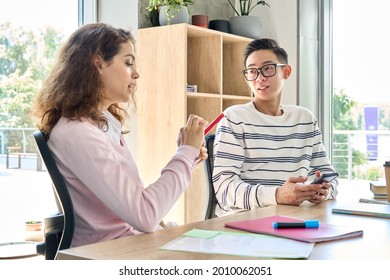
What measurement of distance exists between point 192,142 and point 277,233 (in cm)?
43

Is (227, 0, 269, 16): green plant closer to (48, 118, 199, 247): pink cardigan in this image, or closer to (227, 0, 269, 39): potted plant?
(227, 0, 269, 39): potted plant

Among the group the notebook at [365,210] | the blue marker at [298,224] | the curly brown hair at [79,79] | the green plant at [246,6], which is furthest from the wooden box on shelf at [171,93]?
the blue marker at [298,224]

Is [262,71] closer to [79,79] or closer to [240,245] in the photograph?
[79,79]

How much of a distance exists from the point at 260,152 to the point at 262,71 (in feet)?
1.18

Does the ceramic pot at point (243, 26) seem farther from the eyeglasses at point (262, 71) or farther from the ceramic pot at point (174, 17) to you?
the eyeglasses at point (262, 71)

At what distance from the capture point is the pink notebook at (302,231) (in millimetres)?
1051

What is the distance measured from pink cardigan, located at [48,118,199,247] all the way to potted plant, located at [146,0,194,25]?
6.39 feet

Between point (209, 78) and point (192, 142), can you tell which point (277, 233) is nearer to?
point (192, 142)

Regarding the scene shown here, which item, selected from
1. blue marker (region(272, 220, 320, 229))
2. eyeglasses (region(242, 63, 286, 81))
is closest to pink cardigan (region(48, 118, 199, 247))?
blue marker (region(272, 220, 320, 229))

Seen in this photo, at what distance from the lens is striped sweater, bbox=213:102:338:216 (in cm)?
183

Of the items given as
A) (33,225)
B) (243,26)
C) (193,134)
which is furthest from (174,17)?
(193,134)

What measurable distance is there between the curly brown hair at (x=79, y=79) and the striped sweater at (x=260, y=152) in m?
0.55

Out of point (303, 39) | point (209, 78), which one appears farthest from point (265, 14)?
point (209, 78)

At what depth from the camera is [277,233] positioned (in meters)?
1.08
